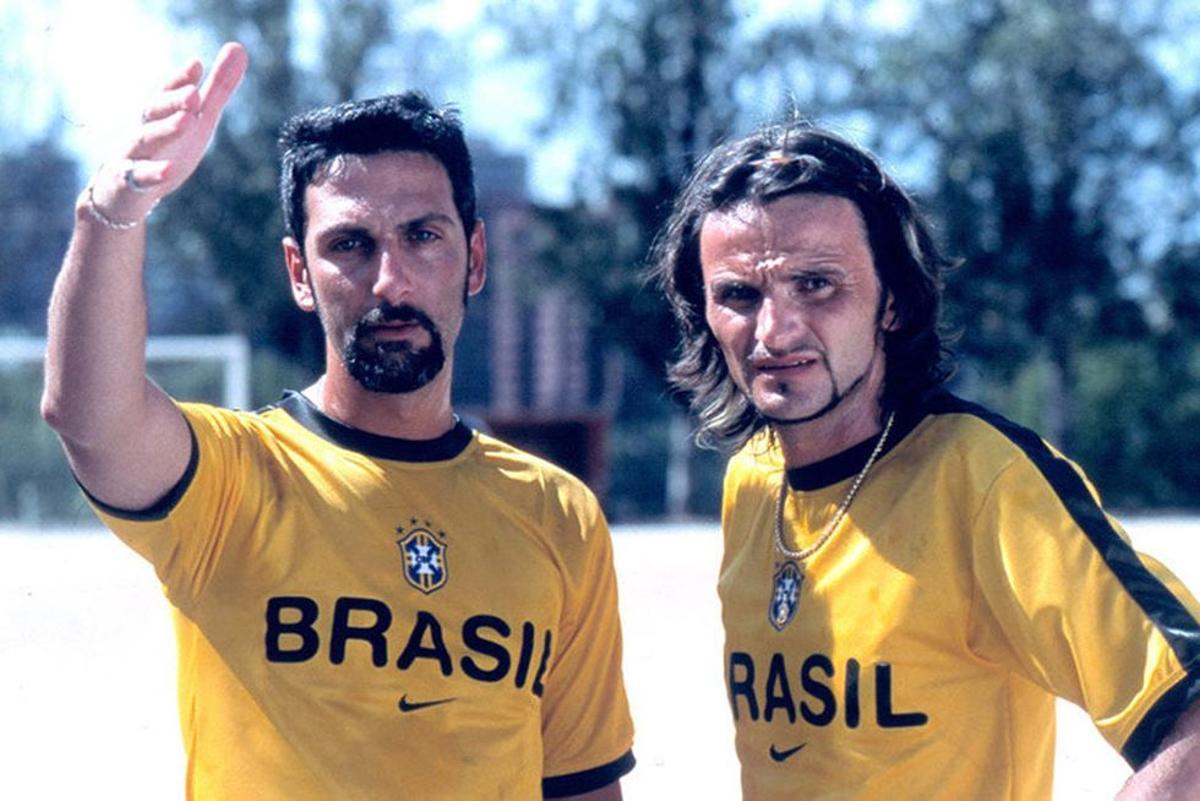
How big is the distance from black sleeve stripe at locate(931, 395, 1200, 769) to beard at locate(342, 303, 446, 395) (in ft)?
3.82

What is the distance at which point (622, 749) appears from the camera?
3543 millimetres

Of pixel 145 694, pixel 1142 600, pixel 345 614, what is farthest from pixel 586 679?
pixel 145 694

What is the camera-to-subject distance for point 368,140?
3223 millimetres

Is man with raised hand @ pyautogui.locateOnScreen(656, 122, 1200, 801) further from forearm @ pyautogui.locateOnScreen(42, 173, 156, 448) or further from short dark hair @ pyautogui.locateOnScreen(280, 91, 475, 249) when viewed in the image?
forearm @ pyautogui.locateOnScreen(42, 173, 156, 448)

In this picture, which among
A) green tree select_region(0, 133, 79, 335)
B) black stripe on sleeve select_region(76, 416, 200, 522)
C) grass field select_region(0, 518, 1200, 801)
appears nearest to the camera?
black stripe on sleeve select_region(76, 416, 200, 522)

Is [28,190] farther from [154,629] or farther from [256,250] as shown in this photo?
[154,629]

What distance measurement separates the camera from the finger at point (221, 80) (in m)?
2.57

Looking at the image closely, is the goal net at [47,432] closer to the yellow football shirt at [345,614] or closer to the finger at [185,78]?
the yellow football shirt at [345,614]

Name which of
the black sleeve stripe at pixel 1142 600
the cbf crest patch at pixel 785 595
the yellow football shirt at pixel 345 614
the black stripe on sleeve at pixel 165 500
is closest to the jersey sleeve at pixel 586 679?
the yellow football shirt at pixel 345 614

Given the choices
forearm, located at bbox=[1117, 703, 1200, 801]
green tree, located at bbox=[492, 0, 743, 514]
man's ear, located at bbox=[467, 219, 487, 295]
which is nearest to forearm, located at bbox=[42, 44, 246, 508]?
man's ear, located at bbox=[467, 219, 487, 295]

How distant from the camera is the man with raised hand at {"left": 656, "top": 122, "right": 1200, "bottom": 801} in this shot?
8.42 feet

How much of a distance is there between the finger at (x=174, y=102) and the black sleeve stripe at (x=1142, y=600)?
1477 millimetres

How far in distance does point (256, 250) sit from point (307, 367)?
102 inches

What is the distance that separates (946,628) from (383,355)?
115 centimetres
